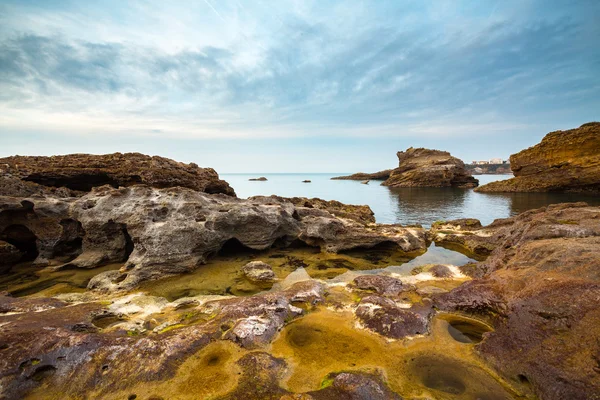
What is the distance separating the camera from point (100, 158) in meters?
25.8

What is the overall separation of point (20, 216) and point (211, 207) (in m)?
11.4

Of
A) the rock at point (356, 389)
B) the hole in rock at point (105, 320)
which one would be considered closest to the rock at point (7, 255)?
the hole in rock at point (105, 320)

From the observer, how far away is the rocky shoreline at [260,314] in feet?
21.1

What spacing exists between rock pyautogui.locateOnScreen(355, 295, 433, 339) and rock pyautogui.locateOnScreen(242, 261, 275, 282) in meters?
6.05

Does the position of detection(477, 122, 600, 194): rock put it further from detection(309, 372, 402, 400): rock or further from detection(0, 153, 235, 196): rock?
detection(309, 372, 402, 400): rock

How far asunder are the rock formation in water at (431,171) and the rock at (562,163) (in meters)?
21.5

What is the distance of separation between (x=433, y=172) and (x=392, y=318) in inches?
3844

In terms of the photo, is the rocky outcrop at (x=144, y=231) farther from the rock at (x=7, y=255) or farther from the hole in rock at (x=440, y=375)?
the hole in rock at (x=440, y=375)

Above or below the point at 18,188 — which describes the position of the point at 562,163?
above

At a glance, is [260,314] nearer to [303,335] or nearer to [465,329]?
[303,335]

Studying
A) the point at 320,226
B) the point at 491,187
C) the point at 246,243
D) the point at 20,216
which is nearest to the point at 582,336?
the point at 320,226

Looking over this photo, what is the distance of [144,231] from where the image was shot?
15789mm

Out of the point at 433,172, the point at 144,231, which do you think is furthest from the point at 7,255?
the point at 433,172

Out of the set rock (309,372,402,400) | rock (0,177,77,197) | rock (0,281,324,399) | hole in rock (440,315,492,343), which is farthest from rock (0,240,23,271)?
hole in rock (440,315,492,343)
